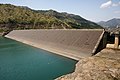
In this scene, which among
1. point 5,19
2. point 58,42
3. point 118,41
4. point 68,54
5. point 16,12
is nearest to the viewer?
point 118,41

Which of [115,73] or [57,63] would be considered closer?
[115,73]

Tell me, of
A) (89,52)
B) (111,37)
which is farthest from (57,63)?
(111,37)

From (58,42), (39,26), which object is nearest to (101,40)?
(58,42)

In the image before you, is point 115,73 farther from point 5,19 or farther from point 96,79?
point 5,19

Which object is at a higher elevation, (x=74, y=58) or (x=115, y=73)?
(x=115, y=73)

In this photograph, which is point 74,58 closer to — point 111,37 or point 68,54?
point 68,54

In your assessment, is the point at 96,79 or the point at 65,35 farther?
the point at 65,35

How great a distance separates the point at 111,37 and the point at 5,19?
4365 inches

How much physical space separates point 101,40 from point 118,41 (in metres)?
5.92

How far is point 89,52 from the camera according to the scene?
128 feet

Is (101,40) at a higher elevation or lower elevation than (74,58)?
higher

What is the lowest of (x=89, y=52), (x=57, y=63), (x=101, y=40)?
(x=57, y=63)

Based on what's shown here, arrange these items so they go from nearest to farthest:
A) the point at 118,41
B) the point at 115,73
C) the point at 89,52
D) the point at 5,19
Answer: the point at 115,73 < the point at 118,41 < the point at 89,52 < the point at 5,19

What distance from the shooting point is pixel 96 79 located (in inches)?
655
